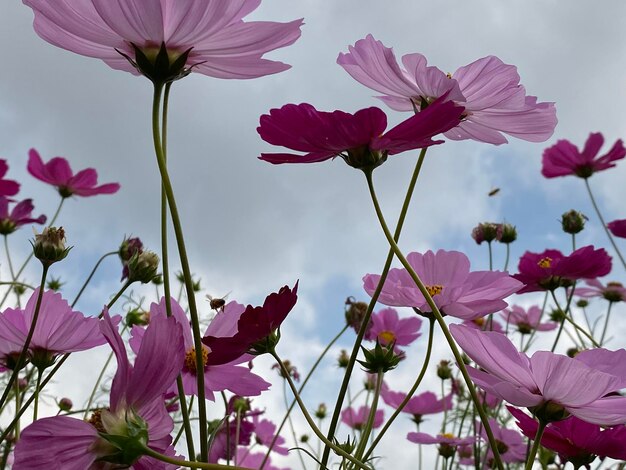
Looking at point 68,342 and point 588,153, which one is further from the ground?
point 588,153

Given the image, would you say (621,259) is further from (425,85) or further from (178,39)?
(178,39)

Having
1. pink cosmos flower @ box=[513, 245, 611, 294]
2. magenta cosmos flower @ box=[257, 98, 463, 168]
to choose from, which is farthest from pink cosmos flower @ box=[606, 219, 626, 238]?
magenta cosmos flower @ box=[257, 98, 463, 168]

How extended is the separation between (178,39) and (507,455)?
1048mm

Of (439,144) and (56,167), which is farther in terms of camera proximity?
(56,167)

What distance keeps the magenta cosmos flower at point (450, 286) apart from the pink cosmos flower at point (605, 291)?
1.14 m

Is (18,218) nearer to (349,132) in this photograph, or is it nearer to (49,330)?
(49,330)

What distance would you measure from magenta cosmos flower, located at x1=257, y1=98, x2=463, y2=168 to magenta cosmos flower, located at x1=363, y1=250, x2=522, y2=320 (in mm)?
153

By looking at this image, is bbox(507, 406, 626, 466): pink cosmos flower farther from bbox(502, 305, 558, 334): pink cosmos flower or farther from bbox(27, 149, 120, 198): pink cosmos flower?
bbox(27, 149, 120, 198): pink cosmos flower

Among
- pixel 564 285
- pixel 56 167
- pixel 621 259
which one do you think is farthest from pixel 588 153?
pixel 56 167

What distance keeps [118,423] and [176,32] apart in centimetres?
23

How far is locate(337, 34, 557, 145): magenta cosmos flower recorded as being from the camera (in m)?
0.50

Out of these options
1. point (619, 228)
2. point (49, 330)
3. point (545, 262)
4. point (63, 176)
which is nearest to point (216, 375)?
point (49, 330)

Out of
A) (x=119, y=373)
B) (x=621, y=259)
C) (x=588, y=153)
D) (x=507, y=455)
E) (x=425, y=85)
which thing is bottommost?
(x=119, y=373)

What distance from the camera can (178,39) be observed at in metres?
0.41
